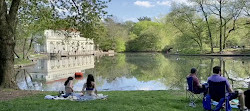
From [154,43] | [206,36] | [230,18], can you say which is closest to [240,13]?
[230,18]

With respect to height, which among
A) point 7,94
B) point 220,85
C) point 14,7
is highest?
point 14,7

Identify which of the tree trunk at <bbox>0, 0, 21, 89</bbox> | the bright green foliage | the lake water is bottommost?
the lake water

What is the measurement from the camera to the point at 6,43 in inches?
385

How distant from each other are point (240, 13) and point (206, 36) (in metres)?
8.92

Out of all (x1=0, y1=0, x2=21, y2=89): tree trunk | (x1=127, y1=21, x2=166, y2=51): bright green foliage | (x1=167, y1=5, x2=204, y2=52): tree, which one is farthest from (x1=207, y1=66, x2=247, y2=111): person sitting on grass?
(x1=127, y1=21, x2=166, y2=51): bright green foliage

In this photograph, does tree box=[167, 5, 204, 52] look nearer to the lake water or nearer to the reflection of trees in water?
the reflection of trees in water

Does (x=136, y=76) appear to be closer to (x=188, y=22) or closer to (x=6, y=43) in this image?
(x=6, y=43)

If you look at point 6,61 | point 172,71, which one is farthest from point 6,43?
point 172,71

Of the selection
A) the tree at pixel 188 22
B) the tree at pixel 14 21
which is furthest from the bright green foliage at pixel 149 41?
the tree at pixel 14 21

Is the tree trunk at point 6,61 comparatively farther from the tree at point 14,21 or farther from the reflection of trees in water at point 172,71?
the reflection of trees in water at point 172,71

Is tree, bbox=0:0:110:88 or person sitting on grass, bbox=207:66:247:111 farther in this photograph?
tree, bbox=0:0:110:88

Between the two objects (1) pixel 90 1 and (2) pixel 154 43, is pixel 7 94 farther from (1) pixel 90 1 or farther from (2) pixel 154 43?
(2) pixel 154 43

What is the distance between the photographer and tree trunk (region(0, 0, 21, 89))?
962 cm

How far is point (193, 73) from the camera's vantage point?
7.14 m
